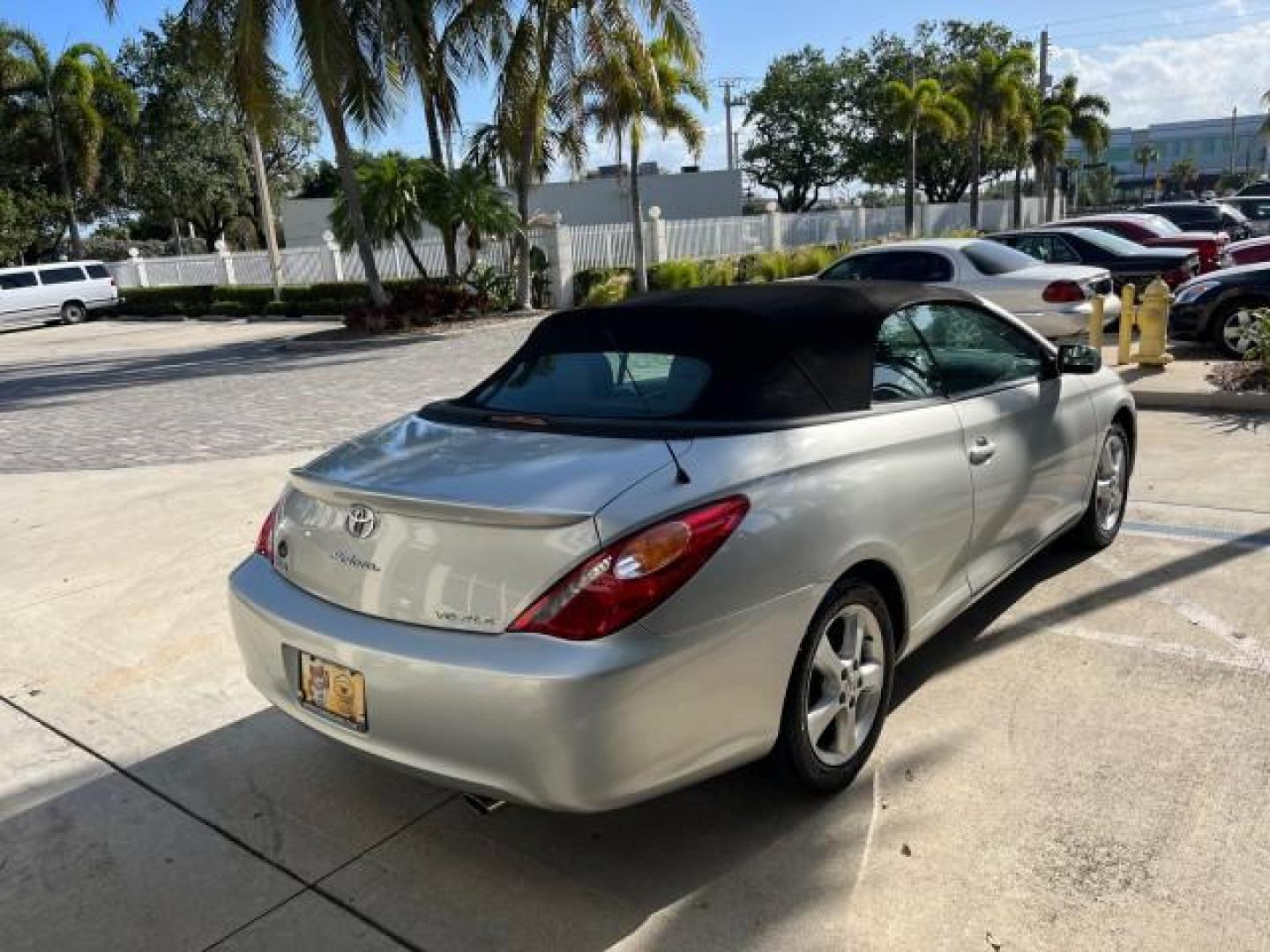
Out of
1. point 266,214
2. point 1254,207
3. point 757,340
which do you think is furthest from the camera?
point 1254,207

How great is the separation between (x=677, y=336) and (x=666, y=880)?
172cm

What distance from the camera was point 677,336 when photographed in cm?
345

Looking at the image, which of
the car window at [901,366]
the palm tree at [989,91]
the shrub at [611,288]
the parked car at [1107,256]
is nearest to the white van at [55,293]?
the shrub at [611,288]

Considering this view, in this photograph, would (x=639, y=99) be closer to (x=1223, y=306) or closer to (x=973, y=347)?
(x=1223, y=306)

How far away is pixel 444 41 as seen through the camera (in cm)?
2084

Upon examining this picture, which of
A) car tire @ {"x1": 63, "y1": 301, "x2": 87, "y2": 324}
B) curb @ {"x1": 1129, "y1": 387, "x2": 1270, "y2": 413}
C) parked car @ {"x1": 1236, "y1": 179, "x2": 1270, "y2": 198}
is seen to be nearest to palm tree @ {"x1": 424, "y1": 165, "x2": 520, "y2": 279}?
curb @ {"x1": 1129, "y1": 387, "x2": 1270, "y2": 413}

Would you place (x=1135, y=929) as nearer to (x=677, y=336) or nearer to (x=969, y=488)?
(x=969, y=488)

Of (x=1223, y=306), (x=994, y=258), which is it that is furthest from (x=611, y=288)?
(x=1223, y=306)

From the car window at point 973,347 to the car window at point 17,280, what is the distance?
3088 cm

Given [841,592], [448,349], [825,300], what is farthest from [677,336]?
[448,349]

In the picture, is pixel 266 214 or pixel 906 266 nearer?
pixel 906 266

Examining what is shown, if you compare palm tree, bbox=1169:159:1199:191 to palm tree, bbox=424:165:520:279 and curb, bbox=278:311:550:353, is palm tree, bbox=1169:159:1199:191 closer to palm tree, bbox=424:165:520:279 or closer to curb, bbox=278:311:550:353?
palm tree, bbox=424:165:520:279

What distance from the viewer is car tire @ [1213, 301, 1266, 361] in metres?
10.2

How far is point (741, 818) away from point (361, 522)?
1420mm
